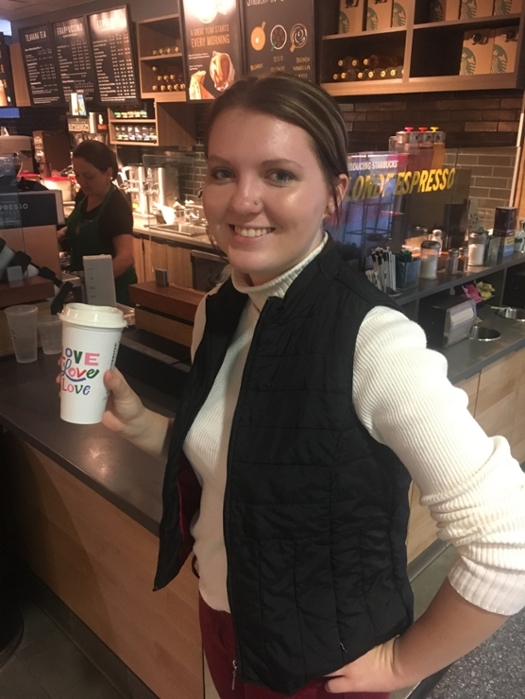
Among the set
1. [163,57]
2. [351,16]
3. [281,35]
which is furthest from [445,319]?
[163,57]

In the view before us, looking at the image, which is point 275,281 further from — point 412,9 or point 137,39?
point 137,39

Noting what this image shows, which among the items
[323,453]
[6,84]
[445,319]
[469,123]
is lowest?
[445,319]

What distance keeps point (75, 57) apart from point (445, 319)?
5.11 meters

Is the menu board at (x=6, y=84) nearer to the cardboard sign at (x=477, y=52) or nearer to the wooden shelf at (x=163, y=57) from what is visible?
the wooden shelf at (x=163, y=57)

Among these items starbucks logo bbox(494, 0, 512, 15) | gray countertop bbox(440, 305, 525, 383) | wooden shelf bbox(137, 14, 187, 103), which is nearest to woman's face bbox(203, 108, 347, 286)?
gray countertop bbox(440, 305, 525, 383)

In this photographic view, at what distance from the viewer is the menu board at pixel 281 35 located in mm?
3822

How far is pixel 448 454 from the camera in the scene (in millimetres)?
727

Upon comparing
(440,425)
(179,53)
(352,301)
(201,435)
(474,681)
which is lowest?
(474,681)

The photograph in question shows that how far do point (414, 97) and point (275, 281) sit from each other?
3624 millimetres

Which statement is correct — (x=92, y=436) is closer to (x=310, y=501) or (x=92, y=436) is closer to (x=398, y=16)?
(x=310, y=501)

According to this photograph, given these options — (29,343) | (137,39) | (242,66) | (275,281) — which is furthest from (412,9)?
(275,281)

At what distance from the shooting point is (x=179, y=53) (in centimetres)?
484

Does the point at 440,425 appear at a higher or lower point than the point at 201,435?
higher

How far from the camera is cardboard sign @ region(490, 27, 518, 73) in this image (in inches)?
126
